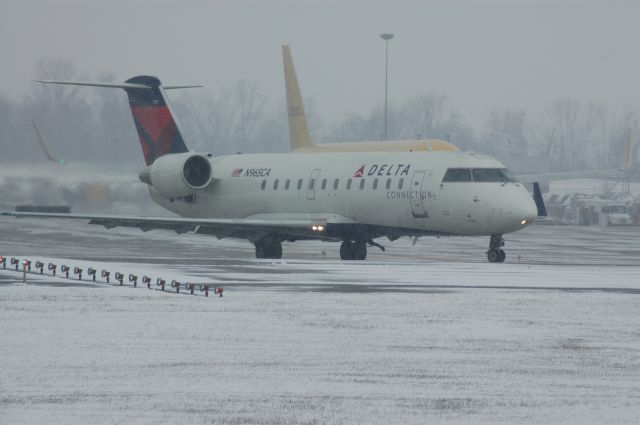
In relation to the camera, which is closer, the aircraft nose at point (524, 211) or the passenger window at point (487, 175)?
the aircraft nose at point (524, 211)

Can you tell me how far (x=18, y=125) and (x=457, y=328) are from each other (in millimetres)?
34065

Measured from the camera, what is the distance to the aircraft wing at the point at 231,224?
32938 mm

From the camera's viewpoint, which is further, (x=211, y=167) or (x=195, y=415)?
(x=211, y=167)

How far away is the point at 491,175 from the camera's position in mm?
31750

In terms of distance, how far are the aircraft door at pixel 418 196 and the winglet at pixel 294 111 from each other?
1603cm

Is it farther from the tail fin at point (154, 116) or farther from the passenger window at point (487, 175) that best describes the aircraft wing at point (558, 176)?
the passenger window at point (487, 175)

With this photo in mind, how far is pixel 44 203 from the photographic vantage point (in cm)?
4312

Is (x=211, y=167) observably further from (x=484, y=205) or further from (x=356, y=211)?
(x=484, y=205)

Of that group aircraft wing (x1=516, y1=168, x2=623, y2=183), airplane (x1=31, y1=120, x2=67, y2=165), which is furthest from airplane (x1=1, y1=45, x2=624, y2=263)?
aircraft wing (x1=516, y1=168, x2=623, y2=183)

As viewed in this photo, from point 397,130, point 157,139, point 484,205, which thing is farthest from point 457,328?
point 397,130

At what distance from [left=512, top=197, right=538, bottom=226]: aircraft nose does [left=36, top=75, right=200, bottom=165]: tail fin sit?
12245 mm

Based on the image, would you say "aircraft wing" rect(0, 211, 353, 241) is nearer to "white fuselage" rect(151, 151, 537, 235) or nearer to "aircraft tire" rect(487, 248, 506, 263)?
"white fuselage" rect(151, 151, 537, 235)

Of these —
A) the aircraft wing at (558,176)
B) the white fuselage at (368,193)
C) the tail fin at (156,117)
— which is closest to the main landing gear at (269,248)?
the white fuselage at (368,193)

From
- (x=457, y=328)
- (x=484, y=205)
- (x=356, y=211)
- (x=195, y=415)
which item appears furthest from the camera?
(x=356, y=211)
